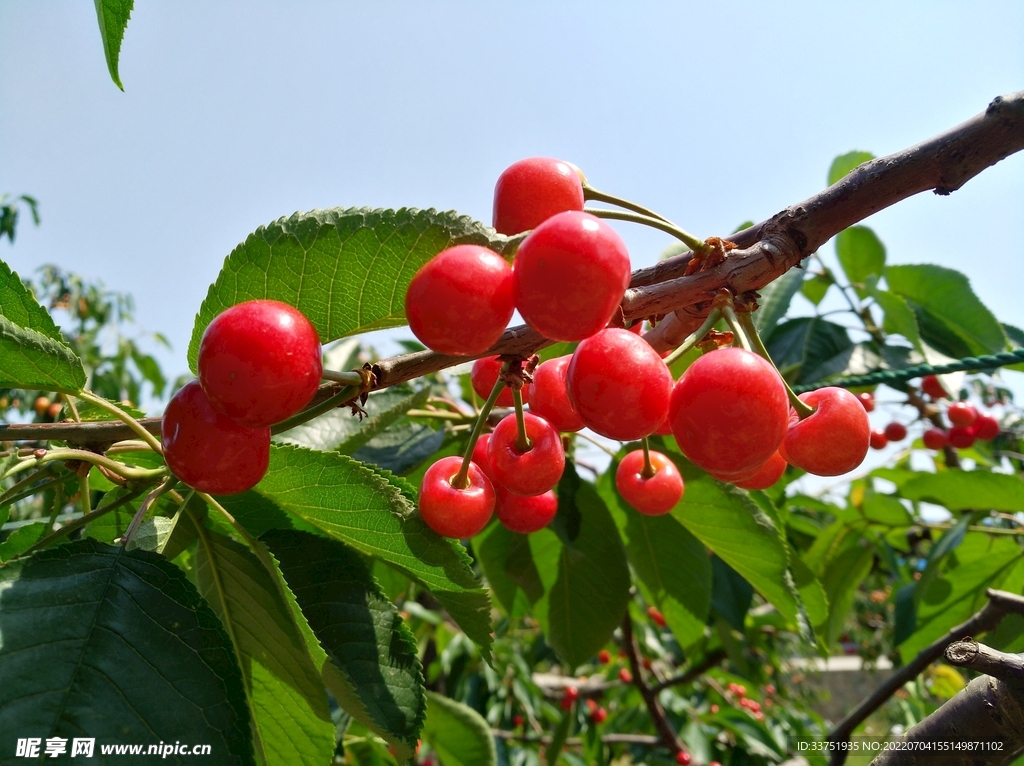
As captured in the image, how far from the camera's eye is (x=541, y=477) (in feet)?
3.30

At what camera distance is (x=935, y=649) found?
143 centimetres

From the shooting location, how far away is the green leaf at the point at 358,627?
3.36 feet

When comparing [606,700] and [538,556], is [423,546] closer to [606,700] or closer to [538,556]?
[538,556]

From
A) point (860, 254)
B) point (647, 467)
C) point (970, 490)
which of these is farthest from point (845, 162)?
point (647, 467)

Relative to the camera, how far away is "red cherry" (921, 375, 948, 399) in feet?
10.8

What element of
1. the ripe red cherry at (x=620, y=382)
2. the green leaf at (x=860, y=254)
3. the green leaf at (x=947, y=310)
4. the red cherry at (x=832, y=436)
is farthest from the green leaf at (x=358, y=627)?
the green leaf at (x=860, y=254)

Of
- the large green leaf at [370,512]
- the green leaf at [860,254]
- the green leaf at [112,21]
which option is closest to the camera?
the green leaf at [112,21]

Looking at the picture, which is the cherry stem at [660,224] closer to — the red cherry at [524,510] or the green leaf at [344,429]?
the red cherry at [524,510]

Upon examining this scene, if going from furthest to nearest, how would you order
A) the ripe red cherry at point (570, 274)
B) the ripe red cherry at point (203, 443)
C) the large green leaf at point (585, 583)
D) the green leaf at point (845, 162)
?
the green leaf at point (845, 162), the large green leaf at point (585, 583), the ripe red cherry at point (203, 443), the ripe red cherry at point (570, 274)

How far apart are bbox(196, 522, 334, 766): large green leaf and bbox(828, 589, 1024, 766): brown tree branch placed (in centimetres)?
104

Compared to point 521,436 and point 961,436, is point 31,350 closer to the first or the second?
point 521,436

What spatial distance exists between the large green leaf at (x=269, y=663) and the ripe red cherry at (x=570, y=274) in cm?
68

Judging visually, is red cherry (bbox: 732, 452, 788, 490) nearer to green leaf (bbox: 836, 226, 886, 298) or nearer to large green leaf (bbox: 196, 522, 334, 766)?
large green leaf (bbox: 196, 522, 334, 766)

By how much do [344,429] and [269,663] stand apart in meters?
0.55
